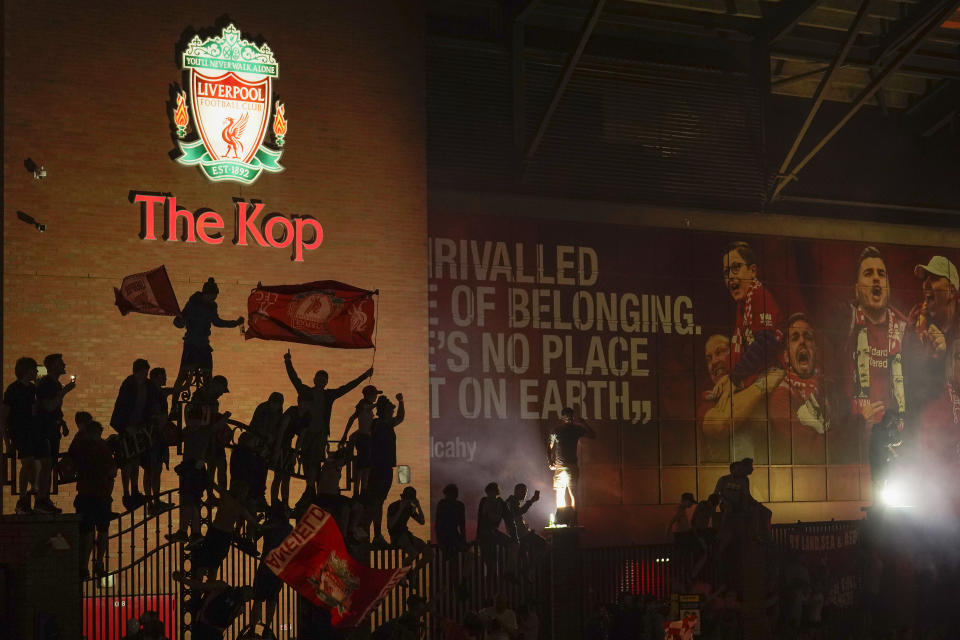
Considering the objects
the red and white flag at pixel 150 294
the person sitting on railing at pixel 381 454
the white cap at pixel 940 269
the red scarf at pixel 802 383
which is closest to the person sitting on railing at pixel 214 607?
the person sitting on railing at pixel 381 454

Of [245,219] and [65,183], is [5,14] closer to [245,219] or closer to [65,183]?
[65,183]

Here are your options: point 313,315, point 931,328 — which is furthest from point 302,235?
point 931,328

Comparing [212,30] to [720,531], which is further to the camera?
[212,30]

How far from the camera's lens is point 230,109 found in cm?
2344

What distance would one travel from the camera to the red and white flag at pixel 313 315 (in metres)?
19.1

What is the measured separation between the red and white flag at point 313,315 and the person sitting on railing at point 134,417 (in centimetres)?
215

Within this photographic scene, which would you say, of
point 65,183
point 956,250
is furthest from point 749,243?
point 65,183

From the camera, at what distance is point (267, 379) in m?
23.2

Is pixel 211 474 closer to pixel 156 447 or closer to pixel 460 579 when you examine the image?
pixel 156 447

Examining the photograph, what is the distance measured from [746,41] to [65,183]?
16.3m

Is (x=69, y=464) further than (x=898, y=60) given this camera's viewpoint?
No

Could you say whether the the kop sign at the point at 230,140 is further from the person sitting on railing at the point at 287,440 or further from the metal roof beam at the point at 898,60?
the metal roof beam at the point at 898,60

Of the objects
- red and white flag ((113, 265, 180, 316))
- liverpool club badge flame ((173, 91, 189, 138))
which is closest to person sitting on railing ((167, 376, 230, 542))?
red and white flag ((113, 265, 180, 316))

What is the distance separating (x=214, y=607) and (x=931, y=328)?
22927mm
